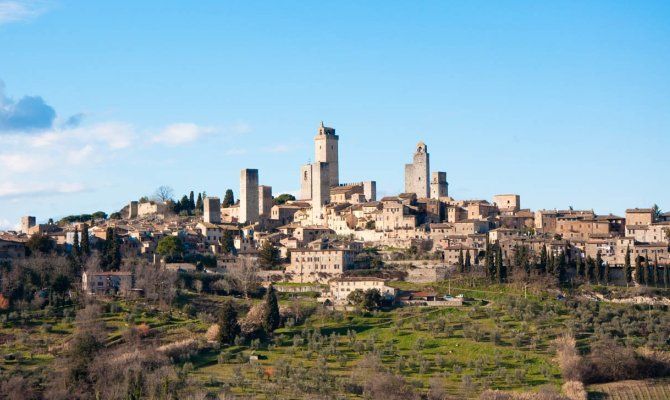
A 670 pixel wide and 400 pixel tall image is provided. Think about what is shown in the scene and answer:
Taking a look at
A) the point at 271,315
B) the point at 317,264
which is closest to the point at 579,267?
the point at 317,264

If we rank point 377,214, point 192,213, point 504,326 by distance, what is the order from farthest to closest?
point 192,213 < point 377,214 < point 504,326

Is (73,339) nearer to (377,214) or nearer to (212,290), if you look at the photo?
(212,290)

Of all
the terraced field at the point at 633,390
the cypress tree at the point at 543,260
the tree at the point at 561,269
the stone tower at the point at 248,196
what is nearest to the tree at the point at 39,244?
the stone tower at the point at 248,196

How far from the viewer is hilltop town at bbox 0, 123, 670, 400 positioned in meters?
48.4

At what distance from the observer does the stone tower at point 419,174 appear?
84.3m

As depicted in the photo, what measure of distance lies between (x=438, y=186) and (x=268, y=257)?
71.0ft

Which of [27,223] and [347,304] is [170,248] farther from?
[27,223]

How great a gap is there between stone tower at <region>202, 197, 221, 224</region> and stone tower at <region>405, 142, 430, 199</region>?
46.1ft

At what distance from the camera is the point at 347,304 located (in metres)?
59.7

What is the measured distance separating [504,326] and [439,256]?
11.9m

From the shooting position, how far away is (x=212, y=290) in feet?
205

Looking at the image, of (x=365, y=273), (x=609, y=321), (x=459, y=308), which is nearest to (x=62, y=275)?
(x=365, y=273)

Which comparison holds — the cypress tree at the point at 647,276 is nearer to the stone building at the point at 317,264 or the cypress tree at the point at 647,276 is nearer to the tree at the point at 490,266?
the tree at the point at 490,266

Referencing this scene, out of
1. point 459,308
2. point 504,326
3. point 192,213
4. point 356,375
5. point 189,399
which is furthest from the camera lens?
point 192,213
